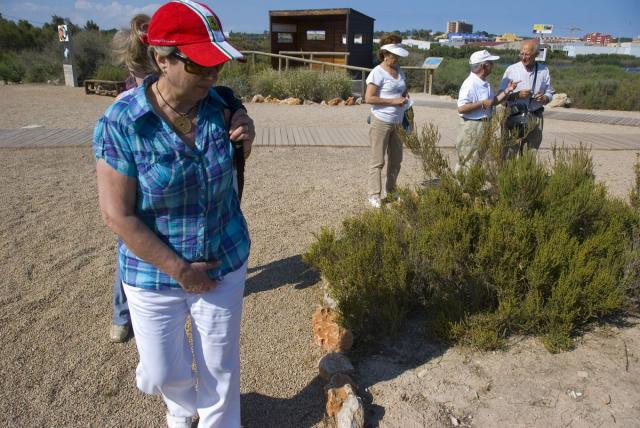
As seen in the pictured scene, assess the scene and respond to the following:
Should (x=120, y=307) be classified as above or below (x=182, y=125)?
below

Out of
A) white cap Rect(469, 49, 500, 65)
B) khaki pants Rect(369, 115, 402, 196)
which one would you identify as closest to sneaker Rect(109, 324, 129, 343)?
khaki pants Rect(369, 115, 402, 196)

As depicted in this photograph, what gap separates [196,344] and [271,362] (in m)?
1.02

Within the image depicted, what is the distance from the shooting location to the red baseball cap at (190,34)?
158 cm

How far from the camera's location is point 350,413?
2.35 meters

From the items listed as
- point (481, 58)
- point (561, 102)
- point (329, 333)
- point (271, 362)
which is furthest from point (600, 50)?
point (271, 362)

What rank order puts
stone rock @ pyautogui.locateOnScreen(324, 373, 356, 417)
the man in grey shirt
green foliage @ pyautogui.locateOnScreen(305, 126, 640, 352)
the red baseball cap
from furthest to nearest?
1. the man in grey shirt
2. green foliage @ pyautogui.locateOnScreen(305, 126, 640, 352)
3. stone rock @ pyautogui.locateOnScreen(324, 373, 356, 417)
4. the red baseball cap

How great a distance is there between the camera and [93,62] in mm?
20016

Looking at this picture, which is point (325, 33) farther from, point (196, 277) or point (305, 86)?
point (196, 277)

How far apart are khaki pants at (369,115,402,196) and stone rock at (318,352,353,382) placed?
2957 mm

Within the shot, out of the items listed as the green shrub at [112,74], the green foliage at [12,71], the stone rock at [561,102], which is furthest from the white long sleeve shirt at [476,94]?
the green foliage at [12,71]

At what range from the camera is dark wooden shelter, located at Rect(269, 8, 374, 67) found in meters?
21.1

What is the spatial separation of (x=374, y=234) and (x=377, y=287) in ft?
1.87

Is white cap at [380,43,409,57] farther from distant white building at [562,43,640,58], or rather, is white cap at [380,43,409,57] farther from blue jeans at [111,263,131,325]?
distant white building at [562,43,640,58]

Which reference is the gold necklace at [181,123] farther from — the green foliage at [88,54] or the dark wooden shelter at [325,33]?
the green foliage at [88,54]
